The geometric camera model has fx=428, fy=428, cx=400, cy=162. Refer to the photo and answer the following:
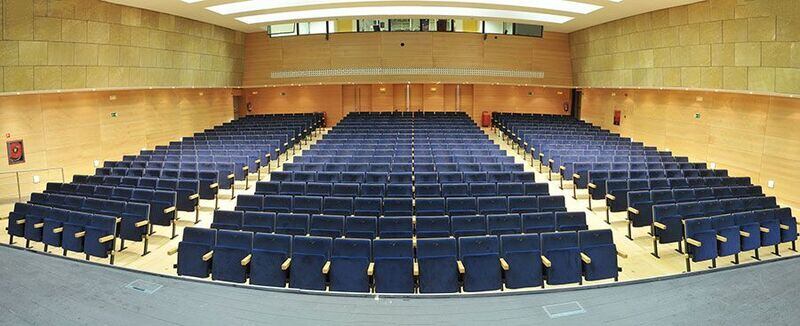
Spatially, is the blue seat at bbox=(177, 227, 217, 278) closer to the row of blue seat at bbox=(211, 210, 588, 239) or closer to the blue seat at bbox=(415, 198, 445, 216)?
the row of blue seat at bbox=(211, 210, 588, 239)

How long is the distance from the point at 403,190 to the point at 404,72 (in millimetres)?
11257

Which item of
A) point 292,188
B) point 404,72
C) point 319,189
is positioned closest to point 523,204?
point 319,189

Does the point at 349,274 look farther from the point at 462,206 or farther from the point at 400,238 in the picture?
the point at 462,206

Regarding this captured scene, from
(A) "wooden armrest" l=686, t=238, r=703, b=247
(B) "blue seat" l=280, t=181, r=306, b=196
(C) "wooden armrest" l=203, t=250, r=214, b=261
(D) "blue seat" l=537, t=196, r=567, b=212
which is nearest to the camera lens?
(C) "wooden armrest" l=203, t=250, r=214, b=261

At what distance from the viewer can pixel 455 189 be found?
7082 mm

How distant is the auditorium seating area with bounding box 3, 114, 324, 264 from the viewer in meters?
5.63

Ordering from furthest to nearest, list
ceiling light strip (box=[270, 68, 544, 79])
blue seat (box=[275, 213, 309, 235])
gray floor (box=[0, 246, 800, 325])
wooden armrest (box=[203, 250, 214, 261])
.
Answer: ceiling light strip (box=[270, 68, 544, 79]), blue seat (box=[275, 213, 309, 235]), wooden armrest (box=[203, 250, 214, 261]), gray floor (box=[0, 246, 800, 325])

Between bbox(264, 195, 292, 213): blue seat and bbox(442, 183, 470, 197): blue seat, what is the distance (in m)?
2.46

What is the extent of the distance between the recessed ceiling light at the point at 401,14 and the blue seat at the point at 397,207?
870cm

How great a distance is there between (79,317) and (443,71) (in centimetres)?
1578

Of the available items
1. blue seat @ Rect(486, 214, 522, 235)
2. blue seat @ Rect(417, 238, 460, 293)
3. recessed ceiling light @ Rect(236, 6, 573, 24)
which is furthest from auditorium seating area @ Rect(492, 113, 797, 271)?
recessed ceiling light @ Rect(236, 6, 573, 24)

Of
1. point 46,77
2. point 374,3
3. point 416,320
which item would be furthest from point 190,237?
point 374,3

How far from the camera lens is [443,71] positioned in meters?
17.6

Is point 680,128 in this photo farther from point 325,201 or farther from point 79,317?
point 79,317
